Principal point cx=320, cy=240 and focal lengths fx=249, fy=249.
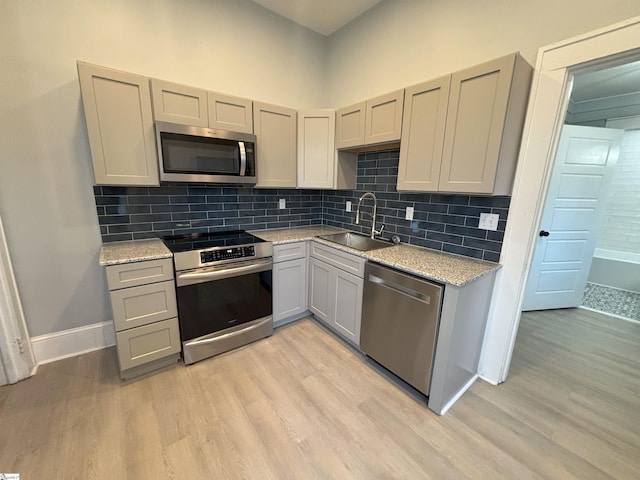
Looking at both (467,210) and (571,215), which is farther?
Answer: (571,215)

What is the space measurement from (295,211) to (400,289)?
182 cm

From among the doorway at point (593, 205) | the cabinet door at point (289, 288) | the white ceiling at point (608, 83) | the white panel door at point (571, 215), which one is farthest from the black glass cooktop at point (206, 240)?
the white ceiling at point (608, 83)

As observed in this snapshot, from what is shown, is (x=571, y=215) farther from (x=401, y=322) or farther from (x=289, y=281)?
(x=289, y=281)

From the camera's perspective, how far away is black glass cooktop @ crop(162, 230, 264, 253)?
79.7 inches

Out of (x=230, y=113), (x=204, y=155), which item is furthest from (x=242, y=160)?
(x=230, y=113)

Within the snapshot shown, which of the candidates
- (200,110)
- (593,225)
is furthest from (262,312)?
(593,225)

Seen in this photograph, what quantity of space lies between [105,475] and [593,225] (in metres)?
4.84

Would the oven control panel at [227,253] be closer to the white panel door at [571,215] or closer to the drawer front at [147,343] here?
the drawer front at [147,343]

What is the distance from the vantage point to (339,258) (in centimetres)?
225

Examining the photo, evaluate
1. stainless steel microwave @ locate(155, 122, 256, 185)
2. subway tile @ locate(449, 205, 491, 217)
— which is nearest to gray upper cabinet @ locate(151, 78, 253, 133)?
stainless steel microwave @ locate(155, 122, 256, 185)

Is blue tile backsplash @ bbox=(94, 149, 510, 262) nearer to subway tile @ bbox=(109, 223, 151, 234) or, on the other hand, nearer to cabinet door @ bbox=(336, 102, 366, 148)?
subway tile @ bbox=(109, 223, 151, 234)

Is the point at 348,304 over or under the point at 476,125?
under

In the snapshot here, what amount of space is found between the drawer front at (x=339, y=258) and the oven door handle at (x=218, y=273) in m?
0.51

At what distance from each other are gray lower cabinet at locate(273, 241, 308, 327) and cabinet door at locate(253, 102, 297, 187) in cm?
71
